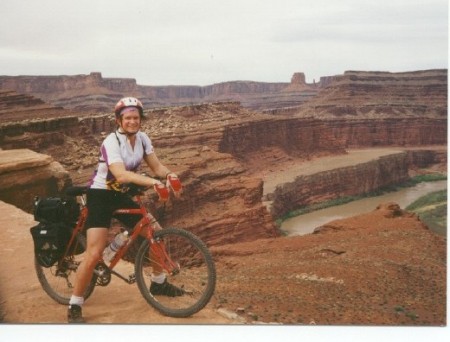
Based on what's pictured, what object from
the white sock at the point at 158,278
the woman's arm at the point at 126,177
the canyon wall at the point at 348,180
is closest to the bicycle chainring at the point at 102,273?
the white sock at the point at 158,278

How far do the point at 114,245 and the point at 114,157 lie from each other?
814mm

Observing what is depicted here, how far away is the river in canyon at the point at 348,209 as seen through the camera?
29.5 m

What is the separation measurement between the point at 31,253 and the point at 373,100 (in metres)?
63.5

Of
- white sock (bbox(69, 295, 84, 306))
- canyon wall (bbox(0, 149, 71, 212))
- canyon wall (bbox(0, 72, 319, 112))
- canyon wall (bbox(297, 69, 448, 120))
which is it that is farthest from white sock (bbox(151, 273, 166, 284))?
canyon wall (bbox(297, 69, 448, 120))

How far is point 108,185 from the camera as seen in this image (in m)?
4.31

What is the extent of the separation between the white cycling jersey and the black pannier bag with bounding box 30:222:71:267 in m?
0.53

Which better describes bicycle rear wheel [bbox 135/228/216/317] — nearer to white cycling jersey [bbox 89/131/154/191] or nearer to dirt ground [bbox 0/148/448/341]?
dirt ground [bbox 0/148/448/341]

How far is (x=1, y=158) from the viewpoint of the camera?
8.30 meters

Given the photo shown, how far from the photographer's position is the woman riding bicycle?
423 cm

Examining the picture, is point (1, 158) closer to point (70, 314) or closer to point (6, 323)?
point (6, 323)

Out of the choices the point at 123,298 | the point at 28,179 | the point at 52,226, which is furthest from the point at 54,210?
the point at 28,179

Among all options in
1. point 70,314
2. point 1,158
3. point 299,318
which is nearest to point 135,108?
point 70,314

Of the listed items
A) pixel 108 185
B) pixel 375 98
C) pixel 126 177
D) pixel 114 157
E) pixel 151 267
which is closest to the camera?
pixel 126 177

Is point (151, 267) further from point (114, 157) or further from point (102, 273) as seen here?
point (114, 157)
